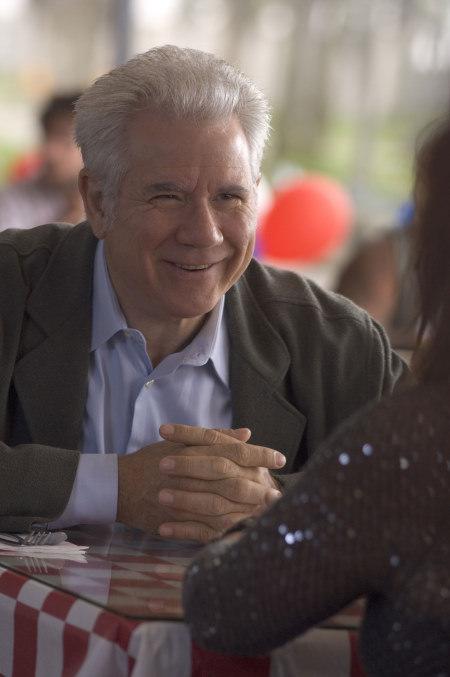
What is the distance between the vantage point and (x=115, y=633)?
3.42ft

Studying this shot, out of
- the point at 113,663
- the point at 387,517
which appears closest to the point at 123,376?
the point at 113,663

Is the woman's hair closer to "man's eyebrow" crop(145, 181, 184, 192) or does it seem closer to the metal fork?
the metal fork

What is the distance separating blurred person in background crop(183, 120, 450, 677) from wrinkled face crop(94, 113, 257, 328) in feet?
2.37

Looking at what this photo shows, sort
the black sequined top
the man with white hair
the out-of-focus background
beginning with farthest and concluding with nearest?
the out-of-focus background → the man with white hair → the black sequined top

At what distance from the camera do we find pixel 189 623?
3.36 ft

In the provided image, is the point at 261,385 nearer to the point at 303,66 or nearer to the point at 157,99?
the point at 157,99

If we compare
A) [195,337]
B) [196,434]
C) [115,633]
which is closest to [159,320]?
[195,337]

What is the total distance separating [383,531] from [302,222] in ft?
18.0

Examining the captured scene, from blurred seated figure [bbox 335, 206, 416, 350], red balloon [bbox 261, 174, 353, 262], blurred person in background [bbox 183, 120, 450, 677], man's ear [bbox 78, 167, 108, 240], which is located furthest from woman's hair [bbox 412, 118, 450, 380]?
red balloon [bbox 261, 174, 353, 262]

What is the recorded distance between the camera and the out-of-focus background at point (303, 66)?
9133 millimetres

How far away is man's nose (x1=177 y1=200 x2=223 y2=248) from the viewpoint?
170 cm

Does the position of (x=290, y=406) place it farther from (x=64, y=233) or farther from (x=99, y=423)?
(x=64, y=233)

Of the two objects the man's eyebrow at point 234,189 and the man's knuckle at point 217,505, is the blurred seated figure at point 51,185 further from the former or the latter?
the man's knuckle at point 217,505

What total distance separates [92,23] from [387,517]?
30.3ft
